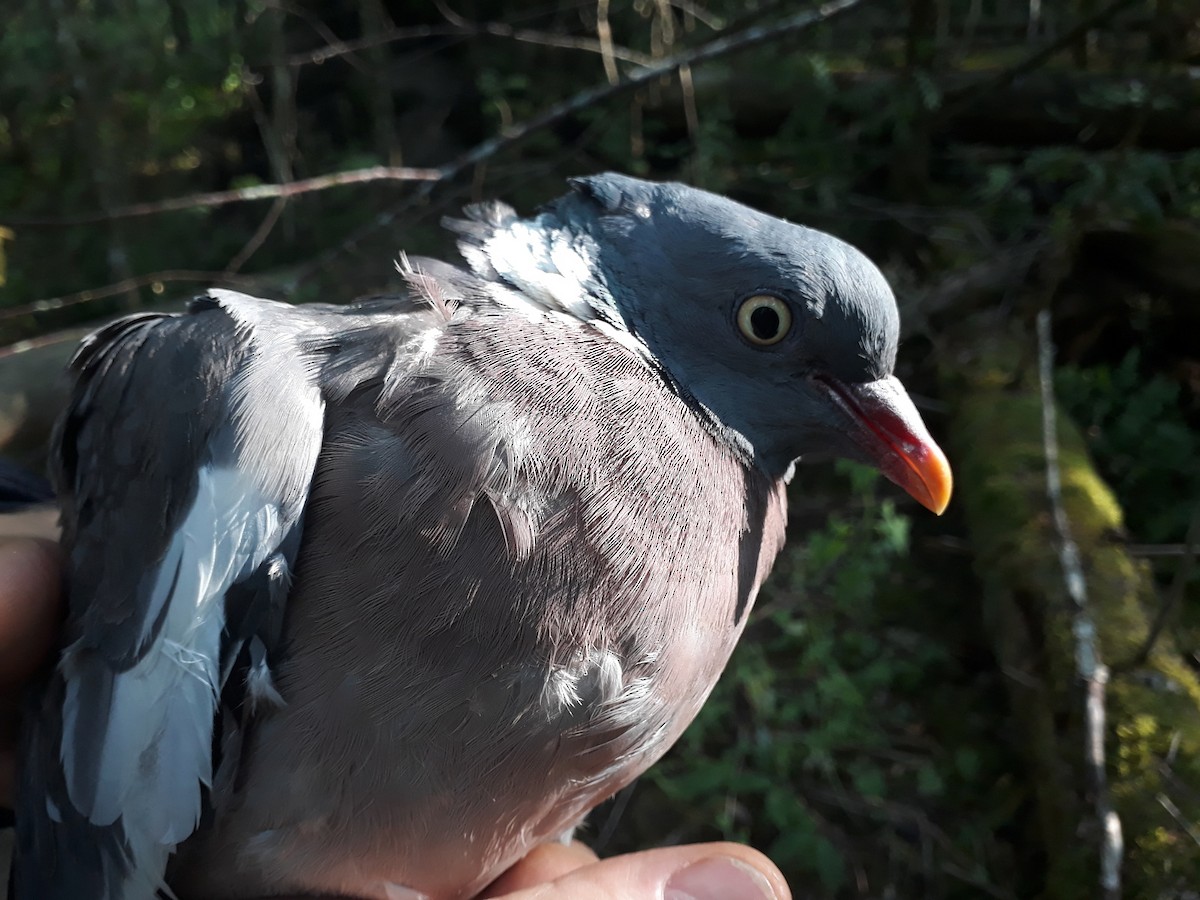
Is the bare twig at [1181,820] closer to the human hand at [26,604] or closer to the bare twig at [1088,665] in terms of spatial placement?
the bare twig at [1088,665]

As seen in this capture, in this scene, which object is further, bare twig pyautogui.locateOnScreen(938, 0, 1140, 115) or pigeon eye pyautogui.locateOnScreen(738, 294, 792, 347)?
bare twig pyautogui.locateOnScreen(938, 0, 1140, 115)

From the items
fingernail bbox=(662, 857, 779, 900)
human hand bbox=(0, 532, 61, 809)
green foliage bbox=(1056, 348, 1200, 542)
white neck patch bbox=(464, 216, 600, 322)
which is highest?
white neck patch bbox=(464, 216, 600, 322)

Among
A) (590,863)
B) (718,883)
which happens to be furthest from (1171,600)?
(590,863)

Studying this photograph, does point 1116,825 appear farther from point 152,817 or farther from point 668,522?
point 152,817

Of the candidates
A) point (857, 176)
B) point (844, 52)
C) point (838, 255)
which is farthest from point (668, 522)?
point (844, 52)

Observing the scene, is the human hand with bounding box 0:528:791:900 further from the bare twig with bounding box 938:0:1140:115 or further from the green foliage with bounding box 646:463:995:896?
the bare twig with bounding box 938:0:1140:115

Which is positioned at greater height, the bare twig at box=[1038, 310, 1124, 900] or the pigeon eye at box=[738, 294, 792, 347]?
the pigeon eye at box=[738, 294, 792, 347]

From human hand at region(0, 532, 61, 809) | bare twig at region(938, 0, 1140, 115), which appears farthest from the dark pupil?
bare twig at region(938, 0, 1140, 115)

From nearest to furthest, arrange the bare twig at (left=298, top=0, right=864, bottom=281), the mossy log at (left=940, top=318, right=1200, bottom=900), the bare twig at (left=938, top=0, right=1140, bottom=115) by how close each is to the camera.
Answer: the mossy log at (left=940, top=318, right=1200, bottom=900), the bare twig at (left=298, top=0, right=864, bottom=281), the bare twig at (left=938, top=0, right=1140, bottom=115)
